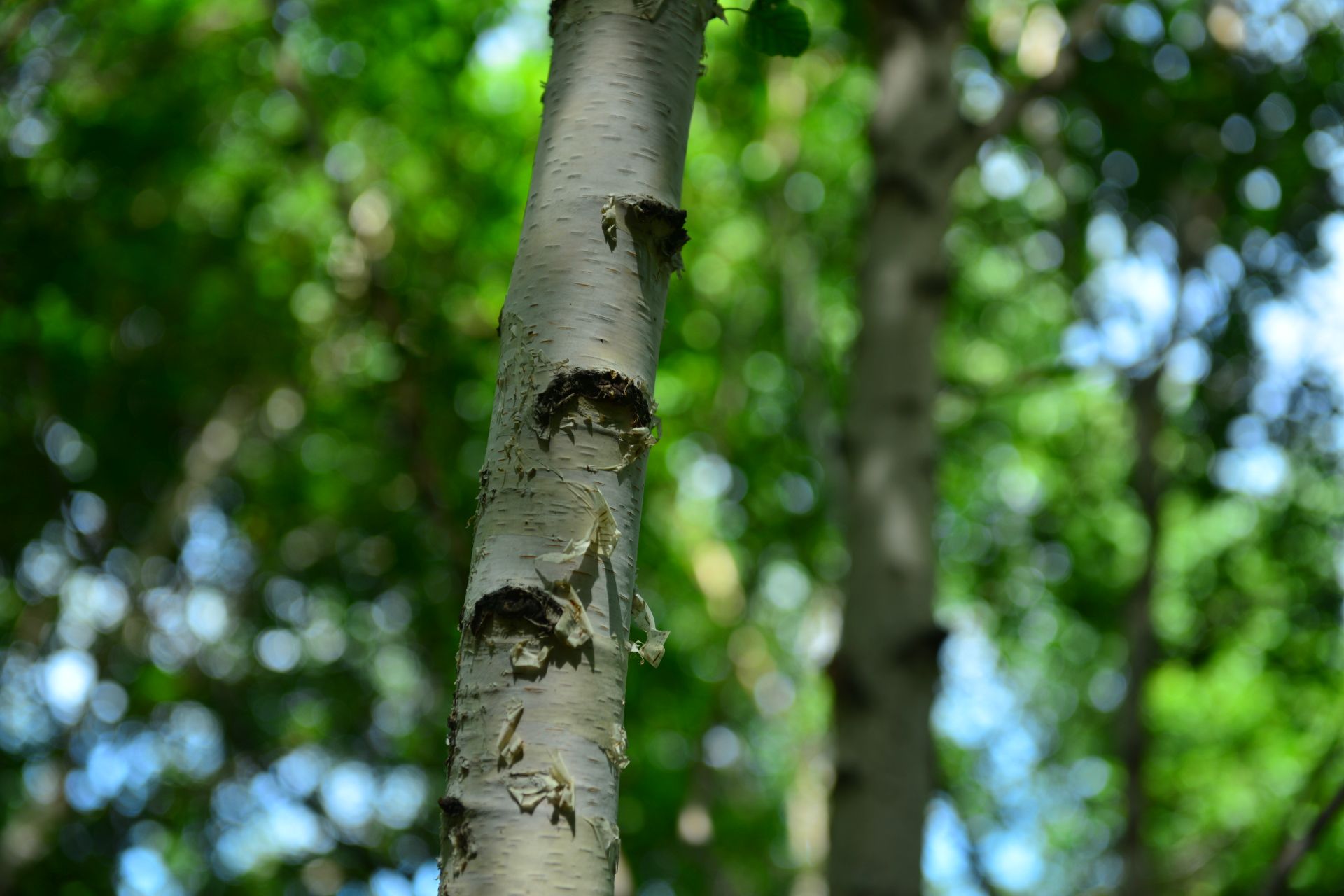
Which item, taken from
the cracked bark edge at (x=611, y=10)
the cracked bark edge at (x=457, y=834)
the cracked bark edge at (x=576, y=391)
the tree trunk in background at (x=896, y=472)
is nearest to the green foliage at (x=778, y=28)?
the cracked bark edge at (x=611, y=10)

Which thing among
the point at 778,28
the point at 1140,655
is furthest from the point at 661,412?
the point at 778,28

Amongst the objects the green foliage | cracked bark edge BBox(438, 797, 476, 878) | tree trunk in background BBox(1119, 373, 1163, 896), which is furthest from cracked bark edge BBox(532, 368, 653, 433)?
tree trunk in background BBox(1119, 373, 1163, 896)

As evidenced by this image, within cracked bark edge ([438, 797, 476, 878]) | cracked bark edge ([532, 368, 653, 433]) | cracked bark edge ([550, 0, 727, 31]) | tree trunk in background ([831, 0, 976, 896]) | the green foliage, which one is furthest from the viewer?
tree trunk in background ([831, 0, 976, 896])

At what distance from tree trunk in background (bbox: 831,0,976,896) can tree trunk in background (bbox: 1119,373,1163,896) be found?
162 centimetres

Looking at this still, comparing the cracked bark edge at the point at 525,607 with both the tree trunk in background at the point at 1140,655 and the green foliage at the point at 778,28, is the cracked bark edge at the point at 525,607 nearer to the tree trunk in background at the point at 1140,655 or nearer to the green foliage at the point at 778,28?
the green foliage at the point at 778,28

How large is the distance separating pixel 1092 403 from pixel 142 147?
7996 mm

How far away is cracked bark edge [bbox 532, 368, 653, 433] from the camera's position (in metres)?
1.18

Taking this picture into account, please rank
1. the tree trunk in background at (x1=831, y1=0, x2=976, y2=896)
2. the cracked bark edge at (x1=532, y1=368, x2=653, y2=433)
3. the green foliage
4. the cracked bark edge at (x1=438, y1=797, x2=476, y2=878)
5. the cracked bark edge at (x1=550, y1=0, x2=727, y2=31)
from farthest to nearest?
1. the tree trunk in background at (x1=831, y1=0, x2=976, y2=896)
2. the green foliage
3. the cracked bark edge at (x1=550, y1=0, x2=727, y2=31)
4. the cracked bark edge at (x1=532, y1=368, x2=653, y2=433)
5. the cracked bark edge at (x1=438, y1=797, x2=476, y2=878)

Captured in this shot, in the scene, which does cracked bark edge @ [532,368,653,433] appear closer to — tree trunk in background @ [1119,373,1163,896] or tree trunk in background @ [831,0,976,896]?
tree trunk in background @ [831,0,976,896]

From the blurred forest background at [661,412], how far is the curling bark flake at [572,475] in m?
2.45

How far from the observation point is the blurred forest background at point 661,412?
16.7ft

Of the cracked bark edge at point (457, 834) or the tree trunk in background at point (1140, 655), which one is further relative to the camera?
the tree trunk in background at point (1140, 655)

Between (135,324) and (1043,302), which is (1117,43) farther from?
(135,324)

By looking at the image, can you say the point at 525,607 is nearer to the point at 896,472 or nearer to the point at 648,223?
the point at 648,223
